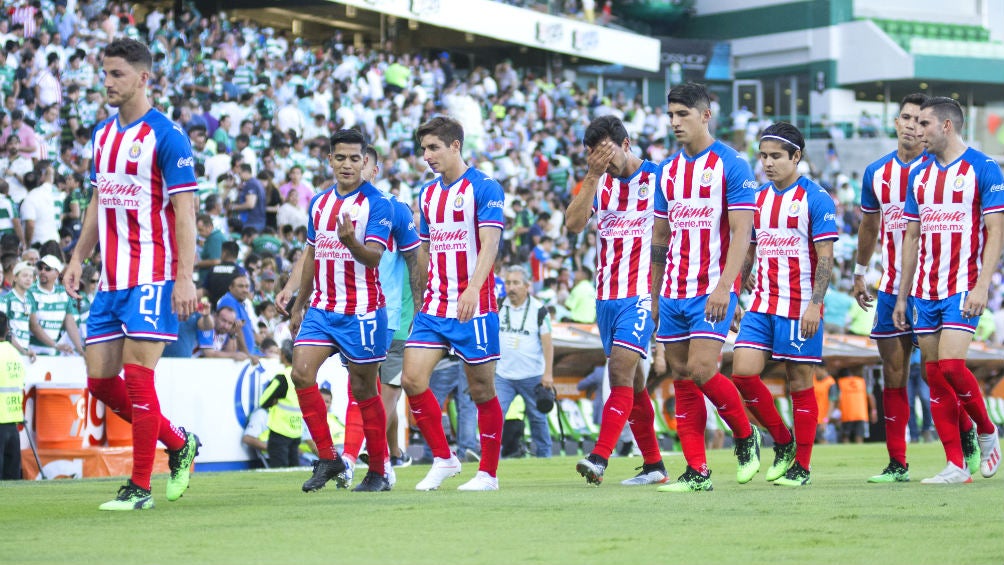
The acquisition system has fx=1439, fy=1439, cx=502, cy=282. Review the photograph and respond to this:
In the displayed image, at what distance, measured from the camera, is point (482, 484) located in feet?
31.2

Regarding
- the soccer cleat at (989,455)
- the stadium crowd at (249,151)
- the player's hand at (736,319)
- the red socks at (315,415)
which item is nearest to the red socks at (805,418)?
the player's hand at (736,319)

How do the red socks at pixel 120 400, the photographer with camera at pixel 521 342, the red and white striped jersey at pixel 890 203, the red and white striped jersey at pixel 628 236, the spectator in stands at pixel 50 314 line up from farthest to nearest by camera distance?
the photographer with camera at pixel 521 342, the spectator in stands at pixel 50 314, the red and white striped jersey at pixel 890 203, the red and white striped jersey at pixel 628 236, the red socks at pixel 120 400

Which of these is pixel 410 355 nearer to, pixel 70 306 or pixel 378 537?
pixel 378 537

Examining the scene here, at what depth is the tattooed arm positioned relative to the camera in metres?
9.49

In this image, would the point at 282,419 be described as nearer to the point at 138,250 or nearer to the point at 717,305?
the point at 138,250

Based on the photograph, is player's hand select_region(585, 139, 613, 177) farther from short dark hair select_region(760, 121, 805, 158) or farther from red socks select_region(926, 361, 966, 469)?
red socks select_region(926, 361, 966, 469)

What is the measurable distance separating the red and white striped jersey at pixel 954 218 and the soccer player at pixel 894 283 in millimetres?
276

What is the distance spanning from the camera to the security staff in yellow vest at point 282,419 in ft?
48.6

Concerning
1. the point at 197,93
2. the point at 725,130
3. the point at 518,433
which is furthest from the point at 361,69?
the point at 725,130

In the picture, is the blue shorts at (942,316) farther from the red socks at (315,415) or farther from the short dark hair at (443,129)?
the red socks at (315,415)

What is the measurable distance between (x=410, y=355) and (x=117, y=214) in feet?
7.35

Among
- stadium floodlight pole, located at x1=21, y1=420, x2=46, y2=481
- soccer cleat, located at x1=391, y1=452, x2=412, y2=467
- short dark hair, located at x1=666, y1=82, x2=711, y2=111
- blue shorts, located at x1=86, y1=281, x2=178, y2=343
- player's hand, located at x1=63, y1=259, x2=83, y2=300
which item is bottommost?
soccer cleat, located at x1=391, y1=452, x2=412, y2=467

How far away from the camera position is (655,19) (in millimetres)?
54062

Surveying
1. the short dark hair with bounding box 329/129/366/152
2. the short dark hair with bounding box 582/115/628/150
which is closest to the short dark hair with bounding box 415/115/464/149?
the short dark hair with bounding box 329/129/366/152
